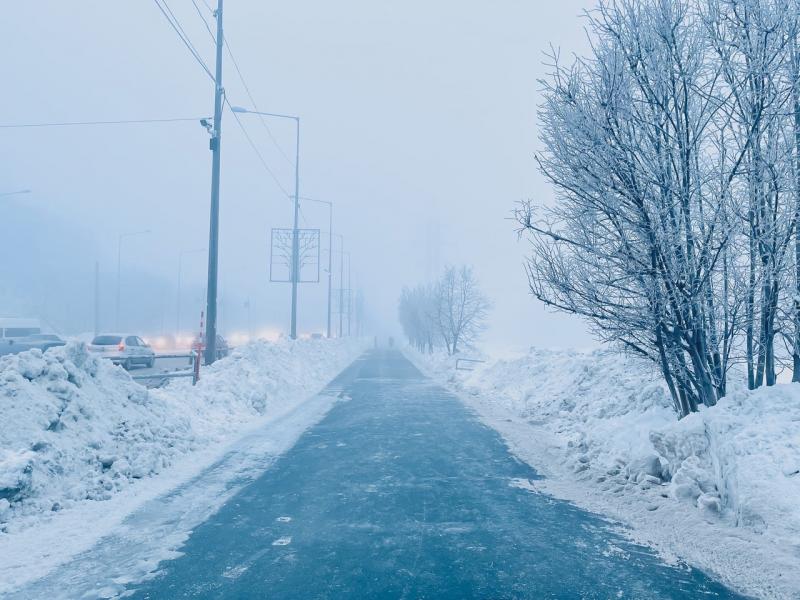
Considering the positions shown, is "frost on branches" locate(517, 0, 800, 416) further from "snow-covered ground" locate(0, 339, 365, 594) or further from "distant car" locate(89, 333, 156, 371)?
"distant car" locate(89, 333, 156, 371)

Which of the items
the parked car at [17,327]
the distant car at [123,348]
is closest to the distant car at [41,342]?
the distant car at [123,348]

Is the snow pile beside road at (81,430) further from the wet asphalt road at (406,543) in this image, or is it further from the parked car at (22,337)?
the parked car at (22,337)

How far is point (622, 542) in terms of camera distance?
17.5 ft

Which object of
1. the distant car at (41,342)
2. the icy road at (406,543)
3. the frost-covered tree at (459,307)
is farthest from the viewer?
the frost-covered tree at (459,307)

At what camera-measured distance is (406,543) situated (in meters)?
5.18

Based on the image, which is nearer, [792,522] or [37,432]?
[792,522]

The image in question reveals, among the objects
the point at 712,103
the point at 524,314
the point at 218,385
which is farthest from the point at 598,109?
the point at 524,314

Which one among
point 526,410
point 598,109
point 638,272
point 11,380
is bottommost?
point 526,410

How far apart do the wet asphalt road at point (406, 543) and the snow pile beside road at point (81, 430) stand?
72.4 inches

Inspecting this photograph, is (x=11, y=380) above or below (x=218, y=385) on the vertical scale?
above

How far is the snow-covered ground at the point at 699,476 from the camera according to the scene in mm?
4887

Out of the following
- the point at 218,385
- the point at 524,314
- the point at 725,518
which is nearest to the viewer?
the point at 725,518

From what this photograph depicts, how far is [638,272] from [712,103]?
108 inches

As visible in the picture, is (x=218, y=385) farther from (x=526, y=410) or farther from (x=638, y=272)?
(x=638, y=272)
